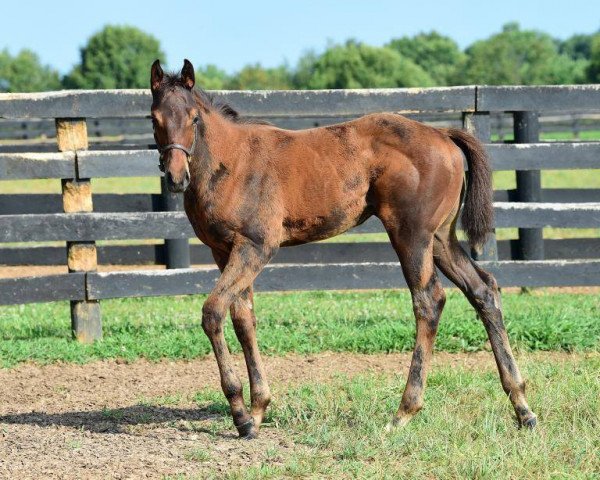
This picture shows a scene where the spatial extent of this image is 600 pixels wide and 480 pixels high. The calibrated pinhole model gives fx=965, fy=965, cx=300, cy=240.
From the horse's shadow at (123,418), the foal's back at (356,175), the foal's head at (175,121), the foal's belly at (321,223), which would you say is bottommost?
the horse's shadow at (123,418)

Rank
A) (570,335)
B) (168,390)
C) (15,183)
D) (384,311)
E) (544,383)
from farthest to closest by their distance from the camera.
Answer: (15,183), (384,311), (570,335), (168,390), (544,383)

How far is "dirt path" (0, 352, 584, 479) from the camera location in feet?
15.6

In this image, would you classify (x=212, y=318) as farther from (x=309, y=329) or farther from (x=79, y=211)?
(x=79, y=211)

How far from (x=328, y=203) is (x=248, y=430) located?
4.39ft

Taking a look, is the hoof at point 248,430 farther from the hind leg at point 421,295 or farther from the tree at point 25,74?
the tree at point 25,74

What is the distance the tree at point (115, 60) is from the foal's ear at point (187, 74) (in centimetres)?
8549

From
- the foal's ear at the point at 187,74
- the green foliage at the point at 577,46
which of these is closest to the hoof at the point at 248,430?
the foal's ear at the point at 187,74

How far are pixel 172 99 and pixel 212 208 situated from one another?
0.64m

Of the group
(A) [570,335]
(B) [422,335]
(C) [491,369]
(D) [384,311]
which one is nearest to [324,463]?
(B) [422,335]

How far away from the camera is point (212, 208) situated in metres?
5.27

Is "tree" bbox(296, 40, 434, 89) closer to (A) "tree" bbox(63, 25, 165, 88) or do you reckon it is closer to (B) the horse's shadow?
(A) "tree" bbox(63, 25, 165, 88)

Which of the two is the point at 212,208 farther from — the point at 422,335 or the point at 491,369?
the point at 491,369

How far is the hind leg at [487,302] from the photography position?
5.33 meters

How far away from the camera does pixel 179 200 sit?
8.37 m
